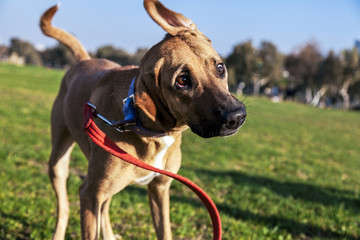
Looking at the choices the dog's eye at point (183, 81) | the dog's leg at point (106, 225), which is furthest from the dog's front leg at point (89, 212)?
the dog's eye at point (183, 81)

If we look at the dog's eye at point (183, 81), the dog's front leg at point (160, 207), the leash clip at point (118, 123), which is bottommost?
the dog's front leg at point (160, 207)

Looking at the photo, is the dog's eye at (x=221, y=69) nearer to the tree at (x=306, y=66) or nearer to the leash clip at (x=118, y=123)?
the leash clip at (x=118, y=123)

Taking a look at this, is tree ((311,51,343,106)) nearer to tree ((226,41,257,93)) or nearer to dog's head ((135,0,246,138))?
tree ((226,41,257,93))

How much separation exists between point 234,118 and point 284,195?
4.32m

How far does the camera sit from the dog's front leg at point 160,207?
3160 millimetres

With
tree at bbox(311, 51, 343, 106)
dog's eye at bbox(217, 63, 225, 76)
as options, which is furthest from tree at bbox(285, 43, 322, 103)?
dog's eye at bbox(217, 63, 225, 76)

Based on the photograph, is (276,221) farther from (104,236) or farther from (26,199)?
(26,199)

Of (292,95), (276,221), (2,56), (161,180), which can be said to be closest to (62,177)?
(161,180)

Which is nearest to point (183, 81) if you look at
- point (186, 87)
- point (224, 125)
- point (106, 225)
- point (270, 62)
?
point (186, 87)

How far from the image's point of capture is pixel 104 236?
366 centimetres

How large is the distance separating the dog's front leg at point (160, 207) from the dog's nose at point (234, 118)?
45.6 inches

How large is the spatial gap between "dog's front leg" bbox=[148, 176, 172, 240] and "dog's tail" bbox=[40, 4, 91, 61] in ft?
7.25

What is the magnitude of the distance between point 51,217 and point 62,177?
1.79ft

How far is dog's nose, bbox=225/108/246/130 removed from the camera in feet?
7.07
